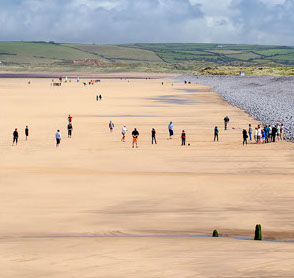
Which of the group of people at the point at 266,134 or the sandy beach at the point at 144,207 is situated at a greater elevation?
the group of people at the point at 266,134

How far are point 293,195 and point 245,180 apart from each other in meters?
3.38

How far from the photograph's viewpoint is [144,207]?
63.8ft

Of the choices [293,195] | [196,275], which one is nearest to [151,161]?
[293,195]

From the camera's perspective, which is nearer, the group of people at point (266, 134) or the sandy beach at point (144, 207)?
the sandy beach at point (144, 207)

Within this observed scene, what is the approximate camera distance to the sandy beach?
41.5ft

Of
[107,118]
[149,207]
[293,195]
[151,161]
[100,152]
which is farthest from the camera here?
[107,118]

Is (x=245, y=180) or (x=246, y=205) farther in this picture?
(x=245, y=180)

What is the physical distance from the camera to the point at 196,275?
11.7 meters

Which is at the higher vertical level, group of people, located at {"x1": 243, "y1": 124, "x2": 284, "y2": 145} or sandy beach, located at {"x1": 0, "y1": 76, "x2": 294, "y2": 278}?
group of people, located at {"x1": 243, "y1": 124, "x2": 284, "y2": 145}

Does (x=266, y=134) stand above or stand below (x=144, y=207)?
above

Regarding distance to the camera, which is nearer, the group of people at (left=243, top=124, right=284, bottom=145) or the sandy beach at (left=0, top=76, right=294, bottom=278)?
the sandy beach at (left=0, top=76, right=294, bottom=278)

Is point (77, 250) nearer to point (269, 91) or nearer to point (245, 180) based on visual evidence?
point (245, 180)

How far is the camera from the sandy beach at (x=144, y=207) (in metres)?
12.7

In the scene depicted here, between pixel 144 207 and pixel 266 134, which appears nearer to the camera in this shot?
pixel 144 207
